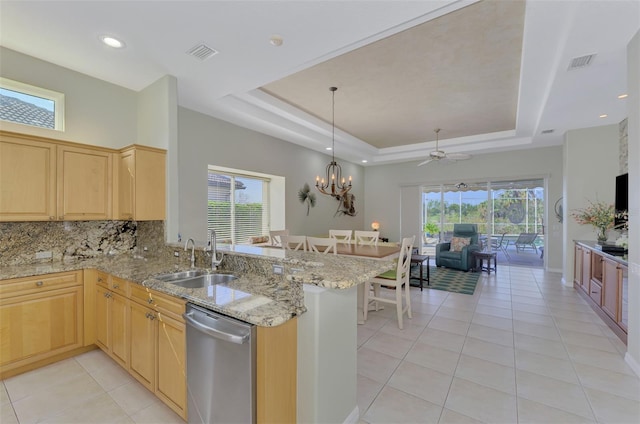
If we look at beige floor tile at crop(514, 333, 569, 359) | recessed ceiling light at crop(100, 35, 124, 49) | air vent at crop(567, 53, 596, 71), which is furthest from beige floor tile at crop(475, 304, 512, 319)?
recessed ceiling light at crop(100, 35, 124, 49)

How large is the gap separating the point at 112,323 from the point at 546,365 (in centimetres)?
396

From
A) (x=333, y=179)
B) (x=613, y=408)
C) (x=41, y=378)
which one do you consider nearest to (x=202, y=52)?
(x=333, y=179)

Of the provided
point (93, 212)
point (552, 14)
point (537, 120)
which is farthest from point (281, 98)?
point (537, 120)

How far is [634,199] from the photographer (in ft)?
8.02

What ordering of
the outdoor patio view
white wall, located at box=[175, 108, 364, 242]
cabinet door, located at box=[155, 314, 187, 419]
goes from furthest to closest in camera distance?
1. the outdoor patio view
2. white wall, located at box=[175, 108, 364, 242]
3. cabinet door, located at box=[155, 314, 187, 419]

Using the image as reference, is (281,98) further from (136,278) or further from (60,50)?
(136,278)

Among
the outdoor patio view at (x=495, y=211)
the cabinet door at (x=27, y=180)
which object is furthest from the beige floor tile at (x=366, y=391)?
the outdoor patio view at (x=495, y=211)

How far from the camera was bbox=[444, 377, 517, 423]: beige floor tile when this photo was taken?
194cm

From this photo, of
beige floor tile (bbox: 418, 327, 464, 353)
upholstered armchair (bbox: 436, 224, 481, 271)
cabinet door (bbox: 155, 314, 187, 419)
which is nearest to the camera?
cabinet door (bbox: 155, 314, 187, 419)

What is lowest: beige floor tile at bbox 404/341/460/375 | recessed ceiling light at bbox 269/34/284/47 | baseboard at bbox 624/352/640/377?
beige floor tile at bbox 404/341/460/375

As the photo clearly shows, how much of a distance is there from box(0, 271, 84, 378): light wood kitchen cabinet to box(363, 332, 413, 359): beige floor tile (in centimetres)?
287

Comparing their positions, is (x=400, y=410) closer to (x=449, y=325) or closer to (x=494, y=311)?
(x=449, y=325)

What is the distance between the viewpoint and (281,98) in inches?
179

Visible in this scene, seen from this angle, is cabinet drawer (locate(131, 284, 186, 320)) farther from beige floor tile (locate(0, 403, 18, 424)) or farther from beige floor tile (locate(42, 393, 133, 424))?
beige floor tile (locate(0, 403, 18, 424))
